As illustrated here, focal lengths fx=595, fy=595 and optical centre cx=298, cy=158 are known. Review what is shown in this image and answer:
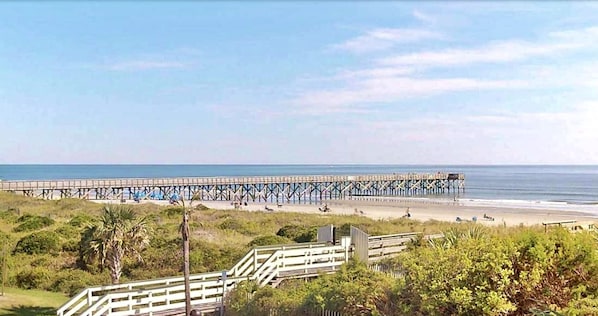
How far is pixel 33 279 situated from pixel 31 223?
36.4 ft

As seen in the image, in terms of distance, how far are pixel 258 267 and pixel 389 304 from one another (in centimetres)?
628

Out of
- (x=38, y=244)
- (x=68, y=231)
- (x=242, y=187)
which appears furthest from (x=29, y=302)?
(x=242, y=187)

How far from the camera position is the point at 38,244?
936 inches

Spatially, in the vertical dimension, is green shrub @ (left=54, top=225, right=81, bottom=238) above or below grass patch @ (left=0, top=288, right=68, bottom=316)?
above

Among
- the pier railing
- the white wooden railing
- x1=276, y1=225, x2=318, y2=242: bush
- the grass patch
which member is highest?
the pier railing

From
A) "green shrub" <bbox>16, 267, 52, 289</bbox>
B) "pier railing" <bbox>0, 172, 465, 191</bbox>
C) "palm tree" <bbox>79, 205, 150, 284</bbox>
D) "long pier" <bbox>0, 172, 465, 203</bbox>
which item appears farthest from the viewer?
"long pier" <bbox>0, 172, 465, 203</bbox>

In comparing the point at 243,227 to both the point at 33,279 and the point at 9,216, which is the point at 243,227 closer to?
the point at 33,279

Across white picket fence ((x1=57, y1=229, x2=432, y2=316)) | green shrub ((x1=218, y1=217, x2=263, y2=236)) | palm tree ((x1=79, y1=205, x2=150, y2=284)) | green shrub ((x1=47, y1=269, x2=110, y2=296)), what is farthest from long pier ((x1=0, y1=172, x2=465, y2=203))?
white picket fence ((x1=57, y1=229, x2=432, y2=316))

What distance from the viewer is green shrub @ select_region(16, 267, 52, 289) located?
1961cm

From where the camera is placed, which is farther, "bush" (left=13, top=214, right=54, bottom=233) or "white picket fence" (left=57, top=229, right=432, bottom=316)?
"bush" (left=13, top=214, right=54, bottom=233)

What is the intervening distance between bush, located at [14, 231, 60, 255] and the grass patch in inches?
184

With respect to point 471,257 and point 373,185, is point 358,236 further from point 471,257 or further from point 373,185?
point 373,185

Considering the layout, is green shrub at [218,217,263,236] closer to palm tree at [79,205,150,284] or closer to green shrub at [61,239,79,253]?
green shrub at [61,239,79,253]

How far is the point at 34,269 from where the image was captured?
20500 millimetres
